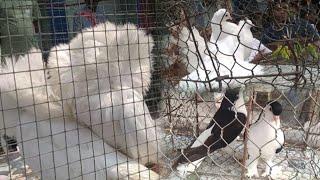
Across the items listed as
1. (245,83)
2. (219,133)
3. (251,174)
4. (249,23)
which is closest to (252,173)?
(251,174)

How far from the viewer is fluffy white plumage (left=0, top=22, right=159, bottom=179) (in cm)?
68

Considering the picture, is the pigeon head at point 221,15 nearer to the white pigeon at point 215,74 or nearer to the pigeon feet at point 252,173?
the white pigeon at point 215,74

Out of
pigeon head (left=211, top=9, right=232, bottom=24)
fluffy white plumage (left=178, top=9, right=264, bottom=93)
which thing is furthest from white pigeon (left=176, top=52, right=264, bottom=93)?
pigeon head (left=211, top=9, right=232, bottom=24)

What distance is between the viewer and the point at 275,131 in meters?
0.82

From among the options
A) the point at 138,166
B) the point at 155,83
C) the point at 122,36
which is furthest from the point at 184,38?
the point at 138,166

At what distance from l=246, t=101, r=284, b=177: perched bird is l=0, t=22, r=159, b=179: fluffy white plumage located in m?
0.26

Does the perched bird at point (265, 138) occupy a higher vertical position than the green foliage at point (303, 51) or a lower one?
lower

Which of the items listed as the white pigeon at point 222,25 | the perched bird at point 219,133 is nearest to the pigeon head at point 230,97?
the perched bird at point 219,133

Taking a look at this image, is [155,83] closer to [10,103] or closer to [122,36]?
[122,36]

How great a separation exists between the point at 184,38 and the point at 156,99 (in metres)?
0.17

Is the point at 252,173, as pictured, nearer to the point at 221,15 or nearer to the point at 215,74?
the point at 215,74

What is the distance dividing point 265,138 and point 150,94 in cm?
27

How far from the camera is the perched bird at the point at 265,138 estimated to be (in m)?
0.86

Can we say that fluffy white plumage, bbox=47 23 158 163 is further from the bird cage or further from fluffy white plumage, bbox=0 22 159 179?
the bird cage
